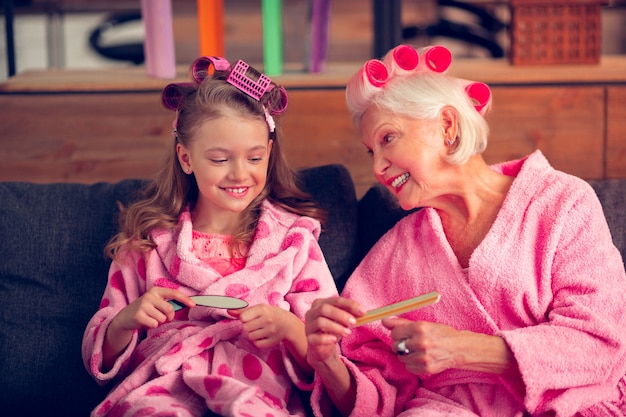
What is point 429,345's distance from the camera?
5.15ft

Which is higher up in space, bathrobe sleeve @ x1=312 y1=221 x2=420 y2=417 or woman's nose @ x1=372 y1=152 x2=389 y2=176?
woman's nose @ x1=372 y1=152 x2=389 y2=176

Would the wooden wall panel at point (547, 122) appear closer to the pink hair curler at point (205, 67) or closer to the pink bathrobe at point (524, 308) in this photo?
the pink bathrobe at point (524, 308)

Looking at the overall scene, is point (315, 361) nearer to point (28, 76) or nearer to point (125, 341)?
point (125, 341)

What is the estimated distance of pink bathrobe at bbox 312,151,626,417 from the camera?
160cm

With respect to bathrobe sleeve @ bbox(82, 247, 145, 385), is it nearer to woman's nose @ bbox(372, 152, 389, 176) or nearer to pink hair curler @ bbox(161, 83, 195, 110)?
pink hair curler @ bbox(161, 83, 195, 110)

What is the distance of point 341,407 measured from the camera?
5.73 feet

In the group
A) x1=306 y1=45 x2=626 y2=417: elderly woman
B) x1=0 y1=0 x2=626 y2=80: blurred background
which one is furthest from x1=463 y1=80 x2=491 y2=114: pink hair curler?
x1=0 y1=0 x2=626 y2=80: blurred background

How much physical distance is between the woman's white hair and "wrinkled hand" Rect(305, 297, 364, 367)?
383 millimetres

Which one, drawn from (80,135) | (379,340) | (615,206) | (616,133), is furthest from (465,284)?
(80,135)

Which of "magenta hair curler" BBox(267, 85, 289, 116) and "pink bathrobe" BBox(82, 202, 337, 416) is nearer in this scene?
"pink bathrobe" BBox(82, 202, 337, 416)

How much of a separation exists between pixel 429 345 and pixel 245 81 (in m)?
0.68

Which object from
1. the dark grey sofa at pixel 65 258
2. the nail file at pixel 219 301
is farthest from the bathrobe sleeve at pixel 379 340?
the nail file at pixel 219 301

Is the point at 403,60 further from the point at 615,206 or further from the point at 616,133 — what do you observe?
the point at 616,133

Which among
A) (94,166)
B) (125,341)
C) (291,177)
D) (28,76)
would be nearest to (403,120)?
(291,177)
